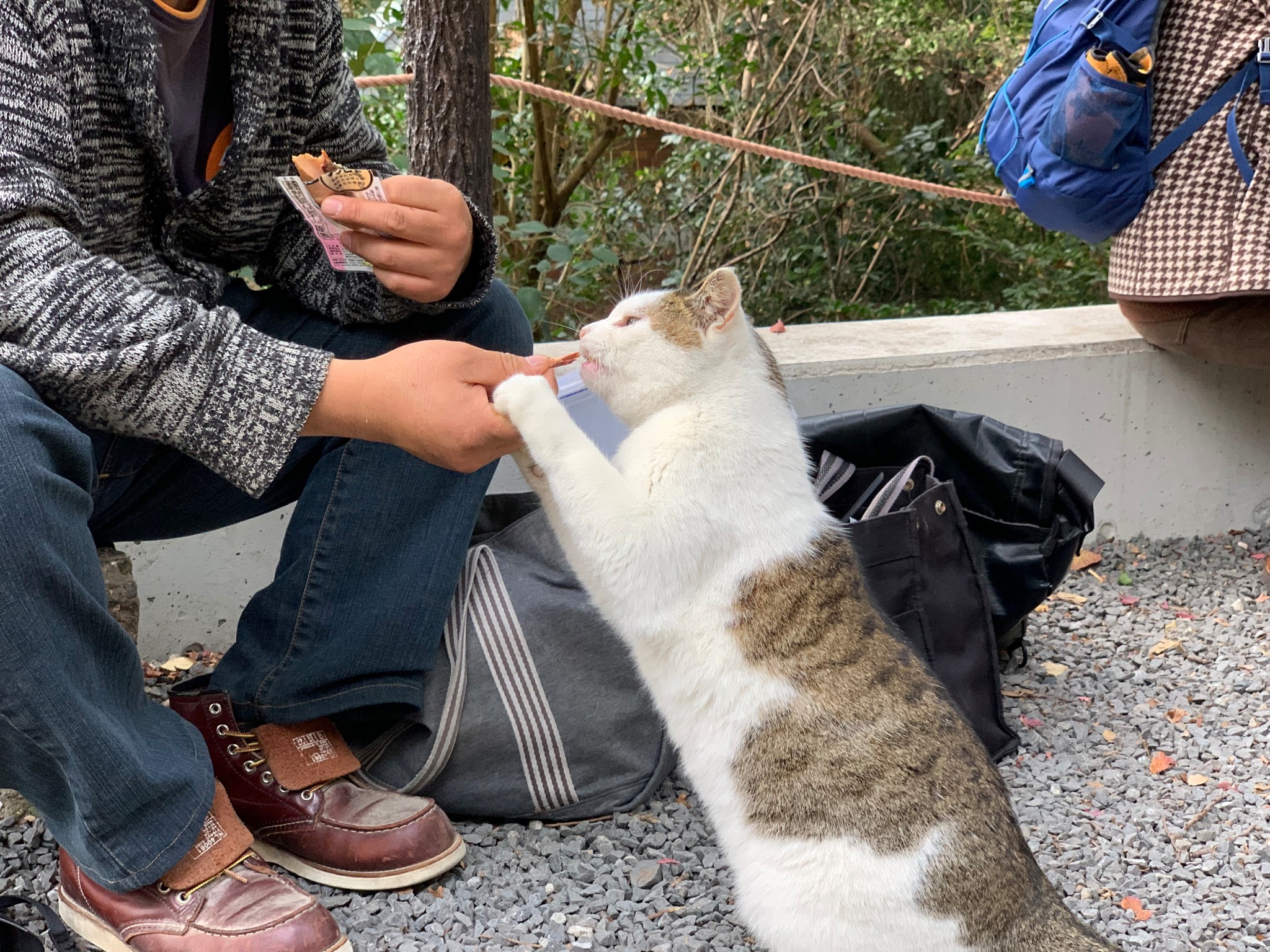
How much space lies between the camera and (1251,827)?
1.87m

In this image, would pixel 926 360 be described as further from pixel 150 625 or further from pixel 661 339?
pixel 150 625

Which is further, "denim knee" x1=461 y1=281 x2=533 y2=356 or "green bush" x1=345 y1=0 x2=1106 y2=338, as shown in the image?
"green bush" x1=345 y1=0 x2=1106 y2=338

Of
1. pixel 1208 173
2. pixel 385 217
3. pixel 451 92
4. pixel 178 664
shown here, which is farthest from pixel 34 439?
pixel 1208 173

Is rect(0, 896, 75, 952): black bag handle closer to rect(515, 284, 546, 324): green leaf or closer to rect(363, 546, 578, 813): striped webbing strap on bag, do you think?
rect(363, 546, 578, 813): striped webbing strap on bag

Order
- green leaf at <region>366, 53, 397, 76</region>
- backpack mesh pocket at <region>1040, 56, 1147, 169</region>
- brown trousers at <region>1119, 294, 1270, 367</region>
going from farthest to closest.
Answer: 1. green leaf at <region>366, 53, 397, 76</region>
2. brown trousers at <region>1119, 294, 1270, 367</region>
3. backpack mesh pocket at <region>1040, 56, 1147, 169</region>

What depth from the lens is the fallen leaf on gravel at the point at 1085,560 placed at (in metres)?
2.89

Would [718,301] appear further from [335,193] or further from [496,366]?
[335,193]

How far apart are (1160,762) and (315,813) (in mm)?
1576

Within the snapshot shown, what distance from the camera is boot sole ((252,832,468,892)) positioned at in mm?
1625

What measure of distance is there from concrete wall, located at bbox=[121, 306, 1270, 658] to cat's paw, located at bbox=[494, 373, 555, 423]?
1.09 m

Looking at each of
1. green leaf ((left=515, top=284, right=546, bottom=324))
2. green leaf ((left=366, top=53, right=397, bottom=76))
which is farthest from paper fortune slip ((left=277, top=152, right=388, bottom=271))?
green leaf ((left=366, top=53, right=397, bottom=76))

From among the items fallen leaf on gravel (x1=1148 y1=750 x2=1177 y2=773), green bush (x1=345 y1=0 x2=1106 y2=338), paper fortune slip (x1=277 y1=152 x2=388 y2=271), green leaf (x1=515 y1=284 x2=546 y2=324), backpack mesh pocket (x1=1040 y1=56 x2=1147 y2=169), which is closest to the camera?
paper fortune slip (x1=277 y1=152 x2=388 y2=271)

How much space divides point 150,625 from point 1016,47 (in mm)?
4091

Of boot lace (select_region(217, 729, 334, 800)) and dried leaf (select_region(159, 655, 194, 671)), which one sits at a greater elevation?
boot lace (select_region(217, 729, 334, 800))
